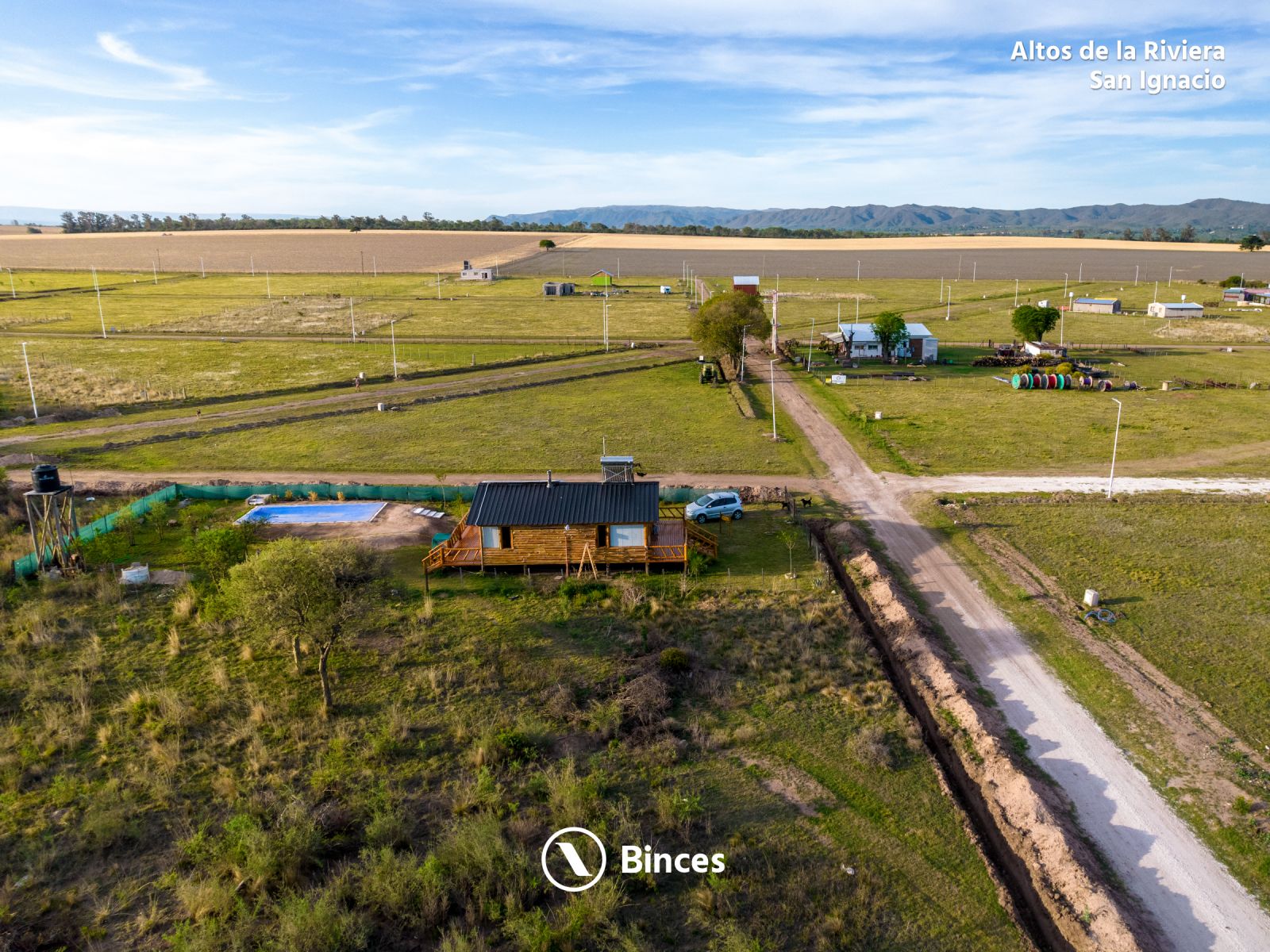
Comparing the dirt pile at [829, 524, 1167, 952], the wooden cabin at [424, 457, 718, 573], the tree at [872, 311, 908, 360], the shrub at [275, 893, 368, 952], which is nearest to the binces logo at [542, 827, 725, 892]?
the shrub at [275, 893, 368, 952]

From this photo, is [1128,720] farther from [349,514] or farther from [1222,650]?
[349,514]

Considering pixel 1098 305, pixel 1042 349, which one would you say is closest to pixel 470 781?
pixel 1042 349

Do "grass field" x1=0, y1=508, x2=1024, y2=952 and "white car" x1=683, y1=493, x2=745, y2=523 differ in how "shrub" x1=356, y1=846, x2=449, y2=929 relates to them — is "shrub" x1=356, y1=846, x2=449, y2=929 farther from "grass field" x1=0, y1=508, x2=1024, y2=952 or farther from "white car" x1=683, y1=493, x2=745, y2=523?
"white car" x1=683, y1=493, x2=745, y2=523

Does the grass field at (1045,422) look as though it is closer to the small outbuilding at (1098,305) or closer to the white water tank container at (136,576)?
the white water tank container at (136,576)

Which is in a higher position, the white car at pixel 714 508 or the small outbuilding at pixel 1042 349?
the small outbuilding at pixel 1042 349

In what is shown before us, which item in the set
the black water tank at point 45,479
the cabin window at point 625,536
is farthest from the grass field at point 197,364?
the cabin window at point 625,536

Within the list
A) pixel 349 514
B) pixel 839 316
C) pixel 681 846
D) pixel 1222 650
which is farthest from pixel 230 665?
pixel 839 316
